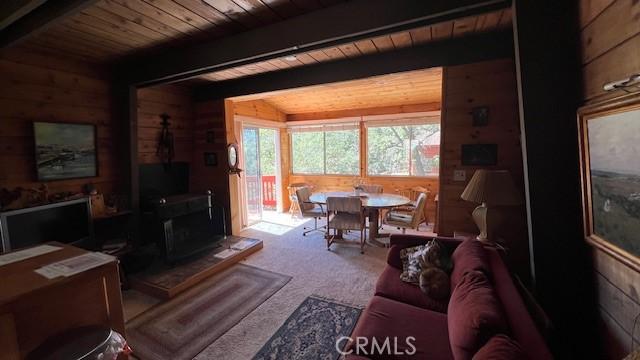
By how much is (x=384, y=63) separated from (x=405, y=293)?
2.39 metres

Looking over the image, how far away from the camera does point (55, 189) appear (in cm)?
288

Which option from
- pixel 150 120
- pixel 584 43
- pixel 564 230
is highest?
pixel 150 120

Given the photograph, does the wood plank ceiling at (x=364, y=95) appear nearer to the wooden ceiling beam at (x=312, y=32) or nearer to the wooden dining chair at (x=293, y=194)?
the wooden ceiling beam at (x=312, y=32)

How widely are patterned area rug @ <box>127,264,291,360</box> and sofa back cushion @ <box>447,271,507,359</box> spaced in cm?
177

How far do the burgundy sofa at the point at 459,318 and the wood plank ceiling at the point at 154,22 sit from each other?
2.10 meters

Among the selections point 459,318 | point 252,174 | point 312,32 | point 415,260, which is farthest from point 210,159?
point 459,318

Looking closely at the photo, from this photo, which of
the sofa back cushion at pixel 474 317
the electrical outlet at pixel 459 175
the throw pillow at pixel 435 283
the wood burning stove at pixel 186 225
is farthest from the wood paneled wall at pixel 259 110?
the sofa back cushion at pixel 474 317

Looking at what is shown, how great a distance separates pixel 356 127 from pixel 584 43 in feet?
14.2

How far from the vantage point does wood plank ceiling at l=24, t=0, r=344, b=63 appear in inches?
78.8

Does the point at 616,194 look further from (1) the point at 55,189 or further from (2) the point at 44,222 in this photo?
(1) the point at 55,189

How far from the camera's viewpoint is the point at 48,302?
3.87 feet

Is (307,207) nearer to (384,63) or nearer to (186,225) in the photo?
(186,225)

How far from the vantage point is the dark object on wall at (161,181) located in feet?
11.8

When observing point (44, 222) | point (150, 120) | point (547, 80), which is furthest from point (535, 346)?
point (150, 120)
